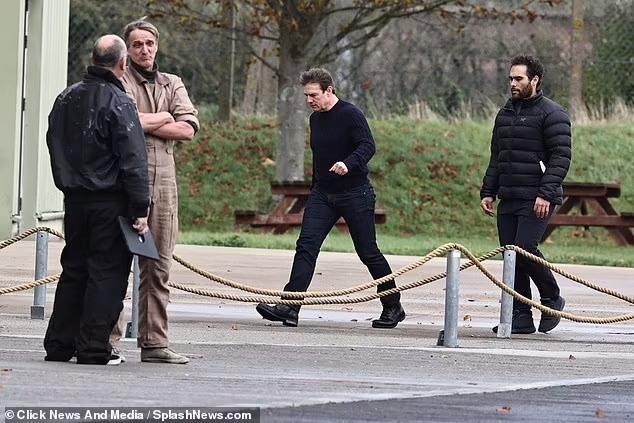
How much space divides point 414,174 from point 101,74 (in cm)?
2000

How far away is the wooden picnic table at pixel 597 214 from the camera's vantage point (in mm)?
25109

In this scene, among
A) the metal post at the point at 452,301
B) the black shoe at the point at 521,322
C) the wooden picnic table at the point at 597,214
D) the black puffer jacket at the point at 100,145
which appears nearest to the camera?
the black puffer jacket at the point at 100,145

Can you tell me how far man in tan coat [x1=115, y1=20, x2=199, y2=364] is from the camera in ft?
33.2

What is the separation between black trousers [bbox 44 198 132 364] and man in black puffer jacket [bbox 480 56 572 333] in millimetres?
4118

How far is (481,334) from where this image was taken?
1329 centimetres

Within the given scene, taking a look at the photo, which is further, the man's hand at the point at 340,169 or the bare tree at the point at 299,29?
the bare tree at the point at 299,29

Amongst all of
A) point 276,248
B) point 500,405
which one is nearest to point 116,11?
point 276,248

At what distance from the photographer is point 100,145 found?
9625 mm

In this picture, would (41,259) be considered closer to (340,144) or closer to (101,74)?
(340,144)

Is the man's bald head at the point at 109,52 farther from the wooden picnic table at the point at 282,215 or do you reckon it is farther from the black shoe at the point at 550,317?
the wooden picnic table at the point at 282,215

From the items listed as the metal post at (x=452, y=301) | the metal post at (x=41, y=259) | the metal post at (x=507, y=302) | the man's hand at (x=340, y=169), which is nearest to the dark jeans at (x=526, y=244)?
the metal post at (x=507, y=302)

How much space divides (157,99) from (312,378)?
2023 millimetres

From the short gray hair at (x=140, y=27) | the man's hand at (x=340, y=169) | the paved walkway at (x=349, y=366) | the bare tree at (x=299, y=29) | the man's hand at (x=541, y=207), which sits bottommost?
the paved walkway at (x=349, y=366)

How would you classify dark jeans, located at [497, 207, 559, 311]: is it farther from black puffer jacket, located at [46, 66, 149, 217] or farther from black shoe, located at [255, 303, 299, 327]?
black puffer jacket, located at [46, 66, 149, 217]
